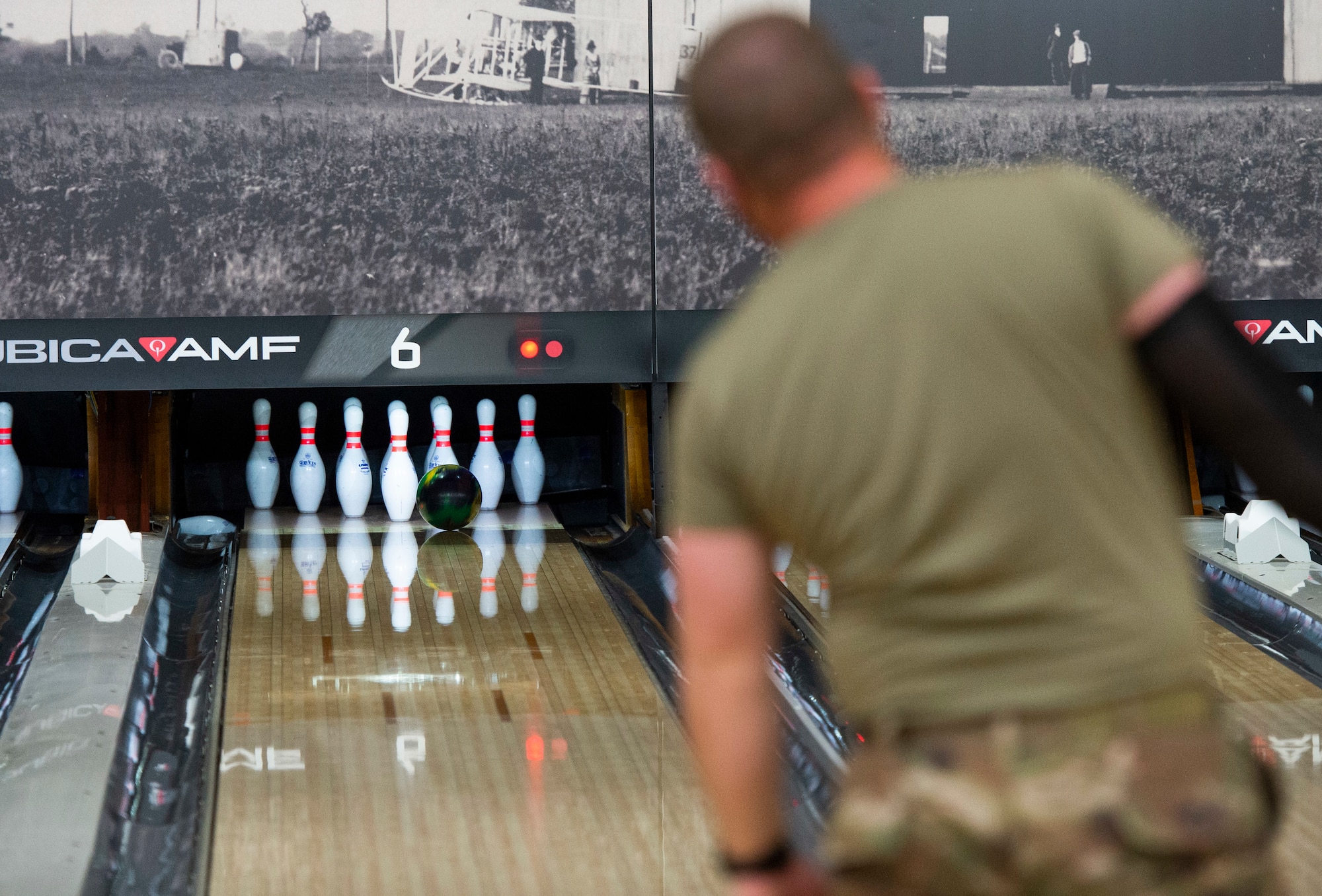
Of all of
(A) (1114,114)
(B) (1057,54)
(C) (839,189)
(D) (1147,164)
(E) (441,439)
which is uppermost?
(B) (1057,54)

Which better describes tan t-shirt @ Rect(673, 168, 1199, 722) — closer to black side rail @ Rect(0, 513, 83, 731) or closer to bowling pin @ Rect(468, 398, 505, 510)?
black side rail @ Rect(0, 513, 83, 731)

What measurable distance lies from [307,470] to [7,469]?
2.33 ft

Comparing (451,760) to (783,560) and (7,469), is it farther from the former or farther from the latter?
(7,469)

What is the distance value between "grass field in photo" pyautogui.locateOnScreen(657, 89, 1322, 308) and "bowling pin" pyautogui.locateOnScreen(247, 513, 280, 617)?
1.05 meters

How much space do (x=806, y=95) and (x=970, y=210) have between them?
0.30 feet

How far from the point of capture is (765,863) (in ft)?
2.41

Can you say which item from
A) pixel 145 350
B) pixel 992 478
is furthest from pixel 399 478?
pixel 992 478

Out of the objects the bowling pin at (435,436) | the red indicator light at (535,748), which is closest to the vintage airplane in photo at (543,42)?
the bowling pin at (435,436)

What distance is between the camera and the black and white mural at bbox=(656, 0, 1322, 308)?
10.8ft

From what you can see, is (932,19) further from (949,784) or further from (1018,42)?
(949,784)

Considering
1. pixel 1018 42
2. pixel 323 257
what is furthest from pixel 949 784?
pixel 1018 42

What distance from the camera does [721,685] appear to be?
713 millimetres

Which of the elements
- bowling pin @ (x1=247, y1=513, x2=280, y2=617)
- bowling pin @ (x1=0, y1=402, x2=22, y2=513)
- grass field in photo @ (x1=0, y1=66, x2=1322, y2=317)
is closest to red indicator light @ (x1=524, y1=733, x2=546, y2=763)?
bowling pin @ (x1=247, y1=513, x2=280, y2=617)

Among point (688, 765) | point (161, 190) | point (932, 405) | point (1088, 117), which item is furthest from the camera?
point (1088, 117)
